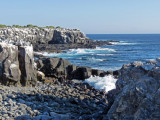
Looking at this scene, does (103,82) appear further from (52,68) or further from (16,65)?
(16,65)

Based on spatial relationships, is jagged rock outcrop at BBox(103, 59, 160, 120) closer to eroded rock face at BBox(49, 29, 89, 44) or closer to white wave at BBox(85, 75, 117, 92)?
white wave at BBox(85, 75, 117, 92)

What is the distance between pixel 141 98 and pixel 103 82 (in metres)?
12.8

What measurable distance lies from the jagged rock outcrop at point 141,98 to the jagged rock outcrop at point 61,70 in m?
14.2

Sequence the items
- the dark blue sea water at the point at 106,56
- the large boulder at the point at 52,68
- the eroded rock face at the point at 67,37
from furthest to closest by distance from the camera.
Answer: the eroded rock face at the point at 67,37, the dark blue sea water at the point at 106,56, the large boulder at the point at 52,68

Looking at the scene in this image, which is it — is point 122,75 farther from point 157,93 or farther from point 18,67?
point 18,67

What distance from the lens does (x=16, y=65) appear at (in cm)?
1627

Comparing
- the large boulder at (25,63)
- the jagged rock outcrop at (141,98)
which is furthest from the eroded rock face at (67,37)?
the jagged rock outcrop at (141,98)

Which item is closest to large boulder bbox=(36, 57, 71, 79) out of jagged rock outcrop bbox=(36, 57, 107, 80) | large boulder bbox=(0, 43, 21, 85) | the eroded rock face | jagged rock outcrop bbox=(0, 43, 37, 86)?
jagged rock outcrop bbox=(36, 57, 107, 80)

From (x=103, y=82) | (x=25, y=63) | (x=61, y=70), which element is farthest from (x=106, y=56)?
(x=25, y=63)

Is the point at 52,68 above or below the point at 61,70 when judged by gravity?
A: above

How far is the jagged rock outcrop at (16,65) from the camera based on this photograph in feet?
51.8

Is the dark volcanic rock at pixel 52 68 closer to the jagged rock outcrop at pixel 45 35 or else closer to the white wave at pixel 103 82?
the white wave at pixel 103 82

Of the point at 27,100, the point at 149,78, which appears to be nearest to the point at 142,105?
the point at 149,78

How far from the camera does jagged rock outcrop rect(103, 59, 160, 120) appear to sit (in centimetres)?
696
